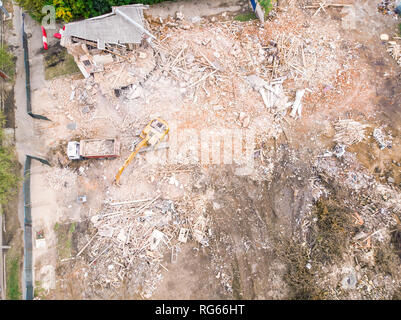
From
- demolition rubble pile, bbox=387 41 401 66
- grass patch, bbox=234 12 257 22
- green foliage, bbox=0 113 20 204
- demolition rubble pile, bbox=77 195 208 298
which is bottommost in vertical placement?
demolition rubble pile, bbox=77 195 208 298

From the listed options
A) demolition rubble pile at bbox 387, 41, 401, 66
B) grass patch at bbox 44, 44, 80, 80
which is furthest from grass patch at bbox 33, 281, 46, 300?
demolition rubble pile at bbox 387, 41, 401, 66

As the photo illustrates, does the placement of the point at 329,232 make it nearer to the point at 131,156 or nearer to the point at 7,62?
the point at 131,156

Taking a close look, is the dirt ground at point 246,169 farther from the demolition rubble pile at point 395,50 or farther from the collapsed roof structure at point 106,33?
the collapsed roof structure at point 106,33

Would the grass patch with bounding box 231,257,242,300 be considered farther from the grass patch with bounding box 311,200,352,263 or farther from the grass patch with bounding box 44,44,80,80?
the grass patch with bounding box 44,44,80,80

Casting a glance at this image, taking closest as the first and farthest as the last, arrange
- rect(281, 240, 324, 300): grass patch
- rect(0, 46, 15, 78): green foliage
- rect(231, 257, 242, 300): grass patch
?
rect(281, 240, 324, 300): grass patch, rect(231, 257, 242, 300): grass patch, rect(0, 46, 15, 78): green foliage

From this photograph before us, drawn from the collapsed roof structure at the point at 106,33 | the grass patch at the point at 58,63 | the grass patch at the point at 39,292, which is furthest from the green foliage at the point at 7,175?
the collapsed roof structure at the point at 106,33
